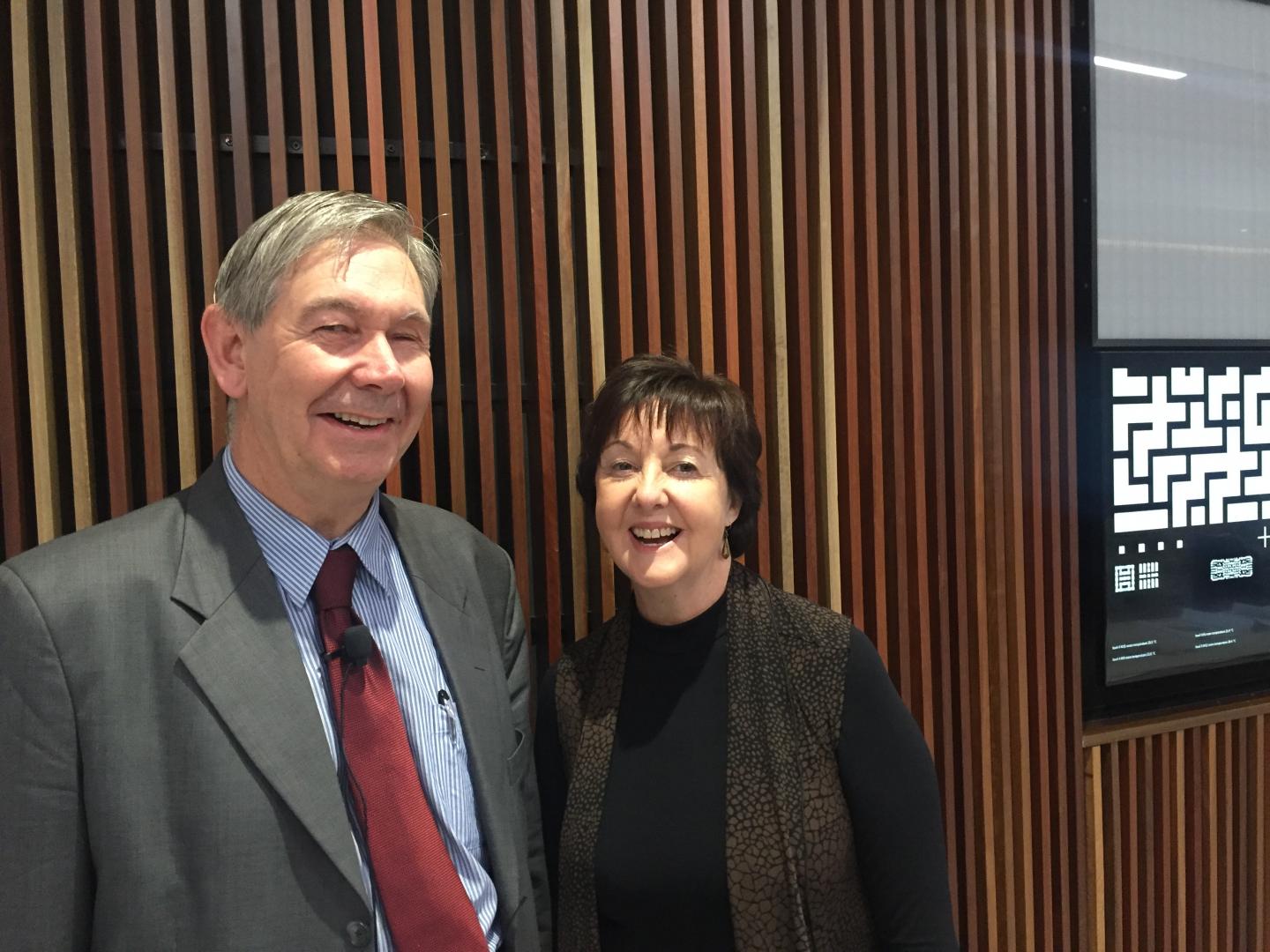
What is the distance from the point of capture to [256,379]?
1289 mm

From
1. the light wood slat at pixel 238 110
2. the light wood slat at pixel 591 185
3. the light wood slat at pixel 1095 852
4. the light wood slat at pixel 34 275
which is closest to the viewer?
the light wood slat at pixel 34 275

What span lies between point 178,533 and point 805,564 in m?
1.43

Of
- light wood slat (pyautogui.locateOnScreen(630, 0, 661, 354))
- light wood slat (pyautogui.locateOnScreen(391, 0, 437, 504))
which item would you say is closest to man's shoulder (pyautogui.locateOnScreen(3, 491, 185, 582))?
light wood slat (pyautogui.locateOnScreen(391, 0, 437, 504))

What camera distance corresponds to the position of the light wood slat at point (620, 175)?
79.0 inches

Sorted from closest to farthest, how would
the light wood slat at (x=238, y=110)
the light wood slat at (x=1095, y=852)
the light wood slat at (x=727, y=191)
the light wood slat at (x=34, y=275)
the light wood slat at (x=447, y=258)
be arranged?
the light wood slat at (x=34, y=275), the light wood slat at (x=238, y=110), the light wood slat at (x=447, y=258), the light wood slat at (x=727, y=191), the light wood slat at (x=1095, y=852)

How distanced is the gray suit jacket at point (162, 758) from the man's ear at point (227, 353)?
191mm

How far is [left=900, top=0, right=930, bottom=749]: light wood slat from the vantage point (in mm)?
2309

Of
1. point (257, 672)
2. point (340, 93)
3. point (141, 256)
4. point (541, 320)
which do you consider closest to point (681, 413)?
point (541, 320)

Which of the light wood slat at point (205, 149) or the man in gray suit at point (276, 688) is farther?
the light wood slat at point (205, 149)

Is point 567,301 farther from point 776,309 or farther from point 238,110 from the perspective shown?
point 238,110

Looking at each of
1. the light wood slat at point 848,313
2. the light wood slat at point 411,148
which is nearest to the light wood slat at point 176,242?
the light wood slat at point 411,148

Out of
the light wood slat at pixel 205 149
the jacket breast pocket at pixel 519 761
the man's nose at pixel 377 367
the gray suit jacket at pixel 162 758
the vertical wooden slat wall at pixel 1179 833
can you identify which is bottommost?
the vertical wooden slat wall at pixel 1179 833

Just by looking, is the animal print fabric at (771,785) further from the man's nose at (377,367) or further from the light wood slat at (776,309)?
the man's nose at (377,367)

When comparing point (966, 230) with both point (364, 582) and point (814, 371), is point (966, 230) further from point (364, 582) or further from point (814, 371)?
point (364, 582)
